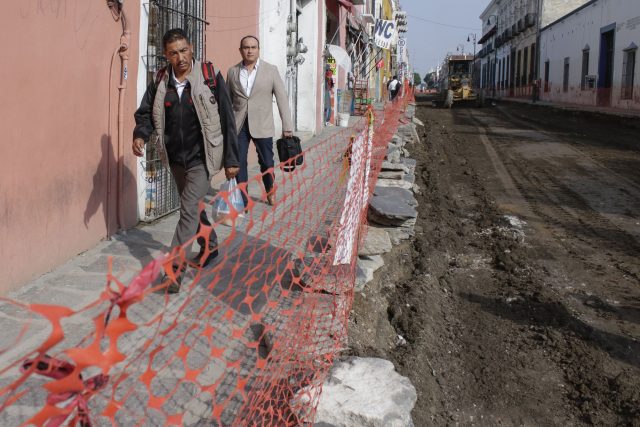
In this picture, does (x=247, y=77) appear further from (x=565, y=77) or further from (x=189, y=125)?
A: (x=565, y=77)

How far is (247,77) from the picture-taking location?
6738 millimetres

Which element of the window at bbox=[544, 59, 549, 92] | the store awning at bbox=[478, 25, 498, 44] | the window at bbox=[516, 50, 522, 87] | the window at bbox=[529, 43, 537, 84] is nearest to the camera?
the window at bbox=[544, 59, 549, 92]

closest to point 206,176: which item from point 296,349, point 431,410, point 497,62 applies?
point 296,349

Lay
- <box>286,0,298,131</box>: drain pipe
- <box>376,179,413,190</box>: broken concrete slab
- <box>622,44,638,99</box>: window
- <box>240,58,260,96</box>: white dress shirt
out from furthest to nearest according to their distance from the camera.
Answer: <box>622,44,638,99</box>: window < <box>286,0,298,131</box>: drain pipe < <box>376,179,413,190</box>: broken concrete slab < <box>240,58,260,96</box>: white dress shirt

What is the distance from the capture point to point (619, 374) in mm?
3939

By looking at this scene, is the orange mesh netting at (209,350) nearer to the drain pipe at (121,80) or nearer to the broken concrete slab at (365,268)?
the broken concrete slab at (365,268)

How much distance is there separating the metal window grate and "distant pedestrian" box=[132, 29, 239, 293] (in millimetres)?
1735

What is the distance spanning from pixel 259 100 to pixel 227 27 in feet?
8.81

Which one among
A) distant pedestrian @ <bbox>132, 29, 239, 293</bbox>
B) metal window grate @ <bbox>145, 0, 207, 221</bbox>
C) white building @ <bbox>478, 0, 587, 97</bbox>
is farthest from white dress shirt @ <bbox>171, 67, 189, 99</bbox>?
white building @ <bbox>478, 0, 587, 97</bbox>

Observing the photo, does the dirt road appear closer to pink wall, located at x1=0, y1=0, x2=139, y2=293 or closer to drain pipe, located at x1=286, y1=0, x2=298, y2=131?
pink wall, located at x1=0, y1=0, x2=139, y2=293

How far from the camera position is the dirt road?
12.3 feet

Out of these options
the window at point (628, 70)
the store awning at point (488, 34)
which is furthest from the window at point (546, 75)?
the store awning at point (488, 34)

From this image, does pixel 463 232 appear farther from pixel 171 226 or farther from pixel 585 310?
pixel 171 226

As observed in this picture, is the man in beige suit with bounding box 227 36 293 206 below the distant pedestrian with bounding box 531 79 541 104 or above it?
below
